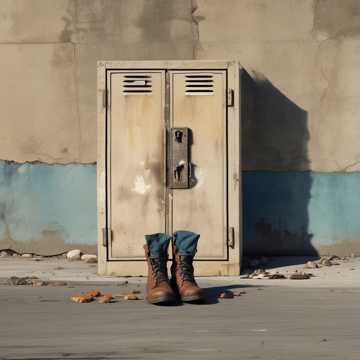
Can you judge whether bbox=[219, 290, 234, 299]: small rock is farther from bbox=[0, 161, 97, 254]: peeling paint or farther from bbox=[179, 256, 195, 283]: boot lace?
bbox=[0, 161, 97, 254]: peeling paint

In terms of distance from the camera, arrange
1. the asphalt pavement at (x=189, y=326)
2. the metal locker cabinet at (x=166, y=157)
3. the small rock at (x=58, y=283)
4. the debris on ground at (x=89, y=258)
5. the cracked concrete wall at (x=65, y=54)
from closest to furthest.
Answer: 1. the asphalt pavement at (x=189, y=326)
2. the small rock at (x=58, y=283)
3. the metal locker cabinet at (x=166, y=157)
4. the debris on ground at (x=89, y=258)
5. the cracked concrete wall at (x=65, y=54)

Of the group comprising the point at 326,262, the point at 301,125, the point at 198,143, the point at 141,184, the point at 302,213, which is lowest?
the point at 326,262

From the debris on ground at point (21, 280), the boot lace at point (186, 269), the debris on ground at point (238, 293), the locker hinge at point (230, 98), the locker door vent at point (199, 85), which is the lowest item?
the debris on ground at point (238, 293)

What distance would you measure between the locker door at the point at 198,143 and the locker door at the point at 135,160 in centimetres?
13

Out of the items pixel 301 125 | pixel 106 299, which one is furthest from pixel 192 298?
pixel 301 125

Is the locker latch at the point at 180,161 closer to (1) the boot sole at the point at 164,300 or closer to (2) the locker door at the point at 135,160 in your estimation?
(2) the locker door at the point at 135,160

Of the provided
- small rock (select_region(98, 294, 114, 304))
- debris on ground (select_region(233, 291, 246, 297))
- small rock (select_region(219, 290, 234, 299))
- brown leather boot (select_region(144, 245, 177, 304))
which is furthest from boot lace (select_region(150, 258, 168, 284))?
debris on ground (select_region(233, 291, 246, 297))

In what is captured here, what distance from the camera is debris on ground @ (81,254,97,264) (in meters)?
10.1

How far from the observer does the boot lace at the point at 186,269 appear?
7.51m

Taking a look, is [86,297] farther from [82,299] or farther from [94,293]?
[94,293]

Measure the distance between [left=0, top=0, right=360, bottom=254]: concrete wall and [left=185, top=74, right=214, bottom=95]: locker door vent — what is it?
3.98 feet

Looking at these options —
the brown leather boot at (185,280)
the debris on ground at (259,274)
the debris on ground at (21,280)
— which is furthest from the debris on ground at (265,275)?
the debris on ground at (21,280)

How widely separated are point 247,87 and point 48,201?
2446 mm

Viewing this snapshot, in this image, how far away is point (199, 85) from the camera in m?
9.16
